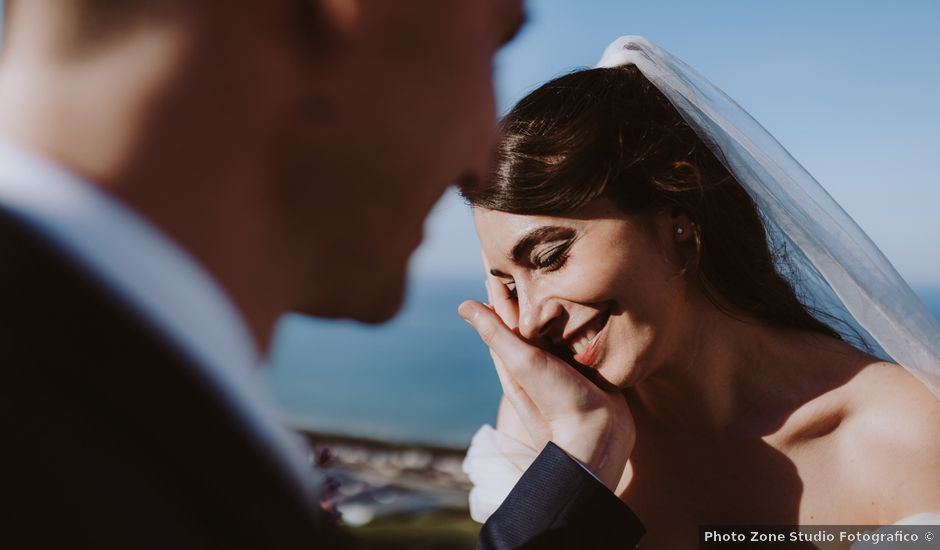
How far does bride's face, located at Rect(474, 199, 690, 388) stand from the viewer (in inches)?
81.6

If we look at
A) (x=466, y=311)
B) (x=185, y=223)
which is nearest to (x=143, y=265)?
(x=185, y=223)

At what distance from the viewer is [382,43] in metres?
0.55

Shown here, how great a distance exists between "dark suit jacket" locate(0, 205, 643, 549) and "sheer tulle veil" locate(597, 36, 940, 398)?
2.04 m

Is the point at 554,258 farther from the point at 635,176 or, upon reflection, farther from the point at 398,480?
the point at 398,480

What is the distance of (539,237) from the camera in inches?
82.7

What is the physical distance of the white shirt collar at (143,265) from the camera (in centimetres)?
42

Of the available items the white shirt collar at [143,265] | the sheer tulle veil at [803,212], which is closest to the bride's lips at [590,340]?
the sheer tulle veil at [803,212]

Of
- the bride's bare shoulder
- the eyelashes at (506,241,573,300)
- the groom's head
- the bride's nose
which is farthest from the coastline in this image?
the groom's head

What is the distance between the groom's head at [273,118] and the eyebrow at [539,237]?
145cm

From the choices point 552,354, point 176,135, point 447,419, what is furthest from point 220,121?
point 447,419

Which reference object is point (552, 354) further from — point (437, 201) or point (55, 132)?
point (55, 132)

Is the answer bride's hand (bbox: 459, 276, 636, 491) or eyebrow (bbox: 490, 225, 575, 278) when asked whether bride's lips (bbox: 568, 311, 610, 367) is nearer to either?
bride's hand (bbox: 459, 276, 636, 491)

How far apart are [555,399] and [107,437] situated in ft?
5.98

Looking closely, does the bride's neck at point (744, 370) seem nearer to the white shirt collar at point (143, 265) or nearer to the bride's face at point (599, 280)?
the bride's face at point (599, 280)
